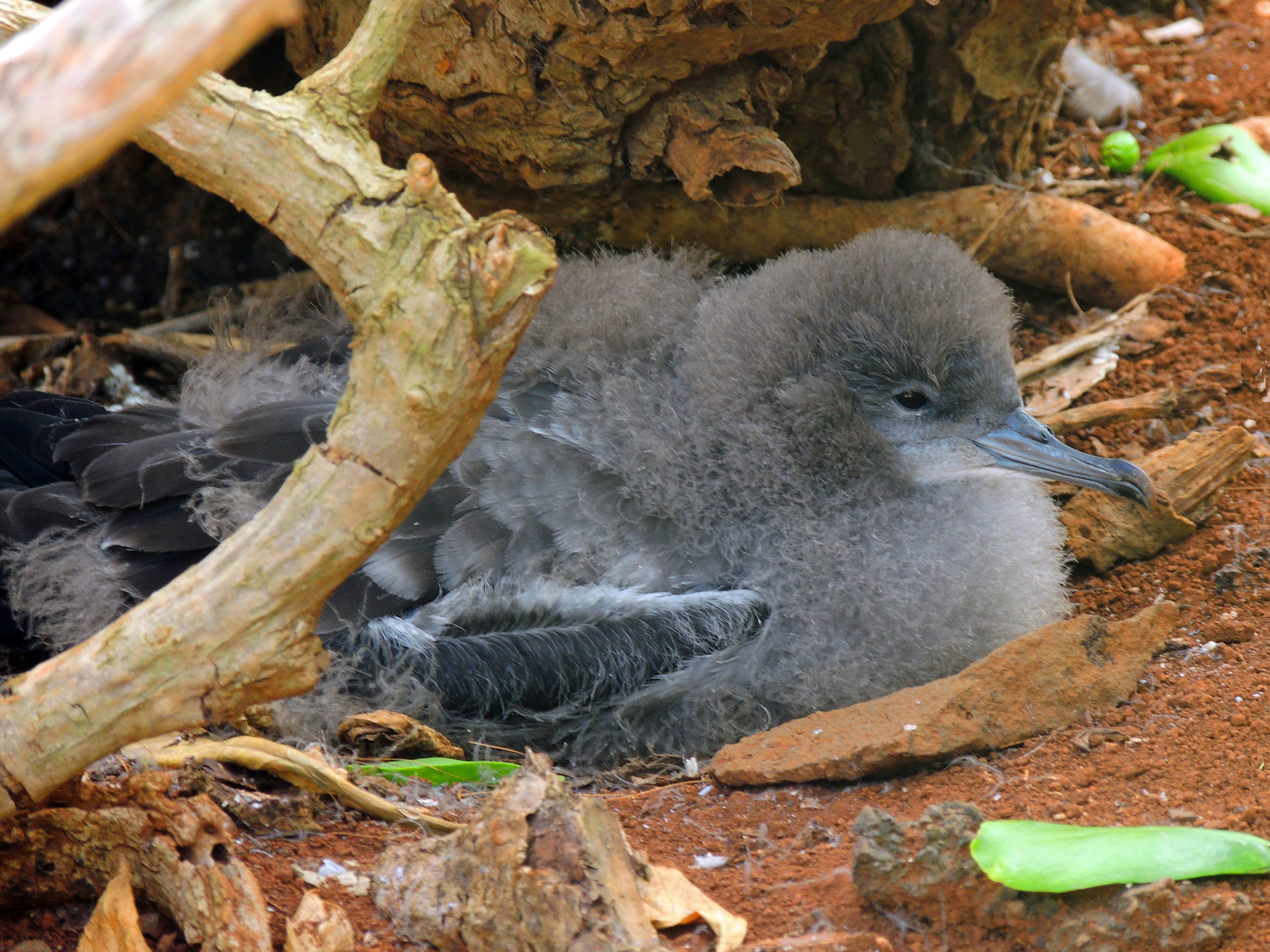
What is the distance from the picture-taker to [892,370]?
11.0 ft

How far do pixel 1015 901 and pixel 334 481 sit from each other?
4.54 ft

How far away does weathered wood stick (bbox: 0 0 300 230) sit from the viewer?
119cm

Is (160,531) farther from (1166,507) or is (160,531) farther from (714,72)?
(1166,507)

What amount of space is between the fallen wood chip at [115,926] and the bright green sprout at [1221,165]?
4823 mm

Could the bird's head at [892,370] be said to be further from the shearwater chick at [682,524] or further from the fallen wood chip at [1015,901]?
the fallen wood chip at [1015,901]

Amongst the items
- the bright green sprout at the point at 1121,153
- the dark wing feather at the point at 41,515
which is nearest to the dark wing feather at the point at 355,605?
the dark wing feather at the point at 41,515

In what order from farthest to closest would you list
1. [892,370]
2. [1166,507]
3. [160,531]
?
[1166,507] → [892,370] → [160,531]

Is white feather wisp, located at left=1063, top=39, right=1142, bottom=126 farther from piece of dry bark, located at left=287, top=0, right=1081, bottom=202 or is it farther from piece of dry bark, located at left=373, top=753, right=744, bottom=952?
piece of dry bark, located at left=373, top=753, right=744, bottom=952

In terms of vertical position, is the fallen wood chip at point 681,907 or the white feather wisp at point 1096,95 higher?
the white feather wisp at point 1096,95

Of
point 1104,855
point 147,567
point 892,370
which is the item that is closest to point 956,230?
point 892,370

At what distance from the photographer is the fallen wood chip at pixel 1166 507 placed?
379cm

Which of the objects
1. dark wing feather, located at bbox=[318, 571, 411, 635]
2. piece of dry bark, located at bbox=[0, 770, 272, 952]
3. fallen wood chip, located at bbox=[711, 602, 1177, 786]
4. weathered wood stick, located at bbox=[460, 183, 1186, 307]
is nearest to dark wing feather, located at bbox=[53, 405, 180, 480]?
dark wing feather, located at bbox=[318, 571, 411, 635]

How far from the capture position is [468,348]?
1884 mm

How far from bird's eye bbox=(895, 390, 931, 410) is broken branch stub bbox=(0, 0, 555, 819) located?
1738 millimetres
